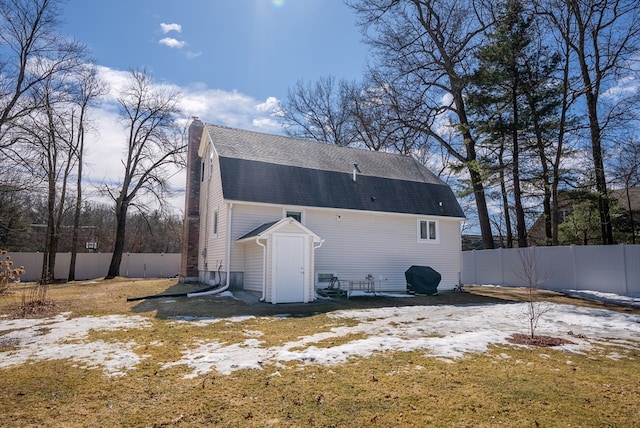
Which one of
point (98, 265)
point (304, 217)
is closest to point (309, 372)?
point (304, 217)

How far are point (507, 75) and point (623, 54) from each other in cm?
455

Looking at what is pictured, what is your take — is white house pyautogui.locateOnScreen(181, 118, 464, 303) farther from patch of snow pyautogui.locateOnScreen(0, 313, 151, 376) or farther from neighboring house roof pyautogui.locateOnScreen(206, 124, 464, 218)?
patch of snow pyautogui.locateOnScreen(0, 313, 151, 376)

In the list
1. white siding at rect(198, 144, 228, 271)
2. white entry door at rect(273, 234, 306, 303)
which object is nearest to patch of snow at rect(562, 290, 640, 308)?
white entry door at rect(273, 234, 306, 303)

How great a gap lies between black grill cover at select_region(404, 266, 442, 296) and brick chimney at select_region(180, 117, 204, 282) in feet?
30.5

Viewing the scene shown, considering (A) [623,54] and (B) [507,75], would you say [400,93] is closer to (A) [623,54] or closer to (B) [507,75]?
(B) [507,75]

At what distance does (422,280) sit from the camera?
53.8 ft

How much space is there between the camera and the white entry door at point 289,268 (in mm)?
12638

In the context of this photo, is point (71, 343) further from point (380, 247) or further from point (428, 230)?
point (428, 230)

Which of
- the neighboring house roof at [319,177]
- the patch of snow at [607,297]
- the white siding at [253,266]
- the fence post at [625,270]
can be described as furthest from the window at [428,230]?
the white siding at [253,266]

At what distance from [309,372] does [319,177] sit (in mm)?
12008

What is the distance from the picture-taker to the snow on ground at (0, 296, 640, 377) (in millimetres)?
6023

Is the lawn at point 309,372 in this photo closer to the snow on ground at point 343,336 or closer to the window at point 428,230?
the snow on ground at point 343,336

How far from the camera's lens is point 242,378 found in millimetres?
5094

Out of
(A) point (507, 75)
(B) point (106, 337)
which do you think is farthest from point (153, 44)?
(A) point (507, 75)
